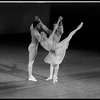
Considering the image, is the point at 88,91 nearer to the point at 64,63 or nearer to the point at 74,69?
the point at 74,69

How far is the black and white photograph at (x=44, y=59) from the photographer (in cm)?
689

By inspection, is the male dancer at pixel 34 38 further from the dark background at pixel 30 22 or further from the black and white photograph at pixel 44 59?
the dark background at pixel 30 22

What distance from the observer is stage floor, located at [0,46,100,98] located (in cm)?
663

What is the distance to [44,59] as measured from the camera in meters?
7.61

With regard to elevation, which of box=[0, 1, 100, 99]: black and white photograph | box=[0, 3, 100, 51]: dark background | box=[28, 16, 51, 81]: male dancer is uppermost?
box=[28, 16, 51, 81]: male dancer

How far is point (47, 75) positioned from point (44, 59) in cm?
74

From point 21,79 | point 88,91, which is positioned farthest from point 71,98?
point 21,79

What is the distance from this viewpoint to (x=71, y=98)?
626cm

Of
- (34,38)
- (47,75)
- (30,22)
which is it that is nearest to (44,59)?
(34,38)

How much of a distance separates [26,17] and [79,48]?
5.55 meters

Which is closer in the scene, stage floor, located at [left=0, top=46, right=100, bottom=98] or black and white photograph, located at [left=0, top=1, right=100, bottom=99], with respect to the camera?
stage floor, located at [left=0, top=46, right=100, bottom=98]

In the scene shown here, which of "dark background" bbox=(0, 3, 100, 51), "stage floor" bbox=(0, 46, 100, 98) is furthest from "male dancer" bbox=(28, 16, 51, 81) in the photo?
"dark background" bbox=(0, 3, 100, 51)

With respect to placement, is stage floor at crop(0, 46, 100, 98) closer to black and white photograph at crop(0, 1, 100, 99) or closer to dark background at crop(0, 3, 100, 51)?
black and white photograph at crop(0, 1, 100, 99)

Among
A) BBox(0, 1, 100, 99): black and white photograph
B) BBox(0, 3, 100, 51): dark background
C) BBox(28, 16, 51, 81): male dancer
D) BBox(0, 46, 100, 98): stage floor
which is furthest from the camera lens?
BBox(0, 3, 100, 51): dark background
